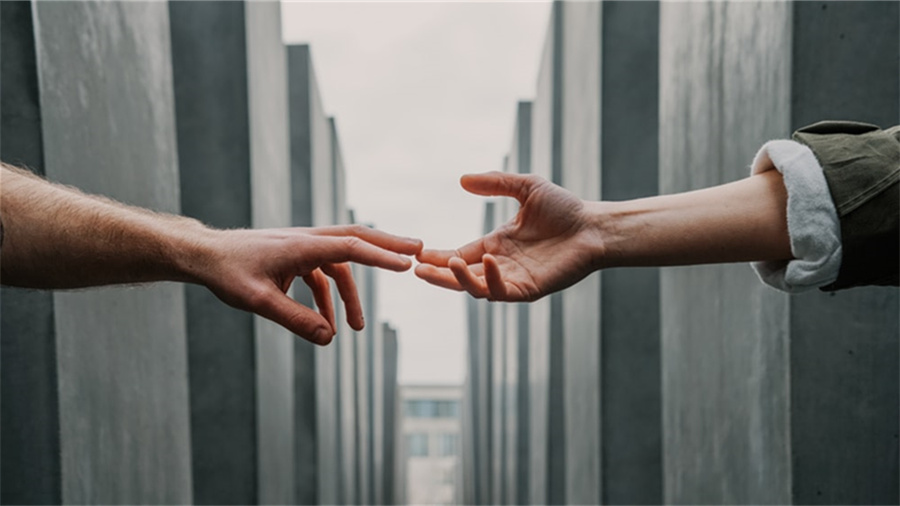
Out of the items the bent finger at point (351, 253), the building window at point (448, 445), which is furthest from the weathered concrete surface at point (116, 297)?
the building window at point (448, 445)

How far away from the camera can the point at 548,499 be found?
486 inches

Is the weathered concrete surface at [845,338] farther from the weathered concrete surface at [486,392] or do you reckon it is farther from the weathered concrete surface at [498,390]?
the weathered concrete surface at [486,392]

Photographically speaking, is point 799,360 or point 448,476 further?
point 448,476

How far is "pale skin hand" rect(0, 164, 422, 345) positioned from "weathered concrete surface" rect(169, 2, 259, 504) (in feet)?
15.2

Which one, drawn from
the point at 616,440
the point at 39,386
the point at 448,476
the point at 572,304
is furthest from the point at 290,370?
the point at 448,476

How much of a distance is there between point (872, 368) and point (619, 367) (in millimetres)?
4161

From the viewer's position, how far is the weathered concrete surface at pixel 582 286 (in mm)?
8328

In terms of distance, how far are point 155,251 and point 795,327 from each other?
243 centimetres

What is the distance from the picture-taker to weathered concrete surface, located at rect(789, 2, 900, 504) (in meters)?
3.90

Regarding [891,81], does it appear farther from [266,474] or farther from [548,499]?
[548,499]

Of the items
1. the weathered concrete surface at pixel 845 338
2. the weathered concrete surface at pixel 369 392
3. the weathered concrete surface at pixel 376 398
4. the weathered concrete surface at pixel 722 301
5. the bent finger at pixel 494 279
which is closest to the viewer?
the bent finger at pixel 494 279

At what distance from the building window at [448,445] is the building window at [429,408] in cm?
113

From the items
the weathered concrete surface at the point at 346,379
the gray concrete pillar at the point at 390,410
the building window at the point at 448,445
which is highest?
the weathered concrete surface at the point at 346,379

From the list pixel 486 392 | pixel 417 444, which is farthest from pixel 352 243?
pixel 417 444
